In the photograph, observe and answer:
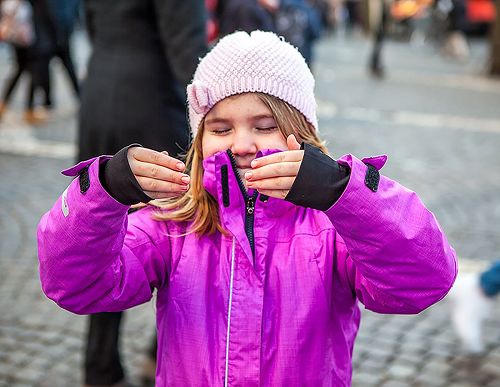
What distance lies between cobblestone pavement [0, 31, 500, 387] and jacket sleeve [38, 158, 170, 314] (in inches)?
64.6

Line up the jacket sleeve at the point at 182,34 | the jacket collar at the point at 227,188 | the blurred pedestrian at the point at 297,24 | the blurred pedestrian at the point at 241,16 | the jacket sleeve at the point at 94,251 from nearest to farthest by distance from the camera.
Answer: the jacket sleeve at the point at 94,251
the jacket collar at the point at 227,188
the jacket sleeve at the point at 182,34
the blurred pedestrian at the point at 241,16
the blurred pedestrian at the point at 297,24

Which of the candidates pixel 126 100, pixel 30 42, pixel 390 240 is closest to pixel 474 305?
pixel 126 100

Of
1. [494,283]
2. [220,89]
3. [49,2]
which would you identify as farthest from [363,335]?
[49,2]

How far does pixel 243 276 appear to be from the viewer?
6.03 ft

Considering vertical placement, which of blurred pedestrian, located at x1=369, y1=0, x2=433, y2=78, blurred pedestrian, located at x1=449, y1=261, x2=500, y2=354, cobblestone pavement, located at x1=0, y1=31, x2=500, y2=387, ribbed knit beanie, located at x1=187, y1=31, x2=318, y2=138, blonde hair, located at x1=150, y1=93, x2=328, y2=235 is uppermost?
ribbed knit beanie, located at x1=187, y1=31, x2=318, y2=138

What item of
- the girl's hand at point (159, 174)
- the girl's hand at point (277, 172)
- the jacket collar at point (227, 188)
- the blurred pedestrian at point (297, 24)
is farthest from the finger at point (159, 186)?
the blurred pedestrian at point (297, 24)

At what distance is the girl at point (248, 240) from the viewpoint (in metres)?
1.60

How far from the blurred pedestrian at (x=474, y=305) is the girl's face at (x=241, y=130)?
2.13 m

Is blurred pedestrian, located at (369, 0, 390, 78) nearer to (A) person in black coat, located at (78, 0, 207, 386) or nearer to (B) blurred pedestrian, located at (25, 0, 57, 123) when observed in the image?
(B) blurred pedestrian, located at (25, 0, 57, 123)

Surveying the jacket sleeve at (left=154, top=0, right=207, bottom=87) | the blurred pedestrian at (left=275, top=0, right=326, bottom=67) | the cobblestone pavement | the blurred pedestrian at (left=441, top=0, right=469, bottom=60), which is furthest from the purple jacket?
the blurred pedestrian at (left=441, top=0, right=469, bottom=60)

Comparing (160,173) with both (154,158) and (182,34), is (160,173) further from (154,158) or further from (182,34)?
(182,34)

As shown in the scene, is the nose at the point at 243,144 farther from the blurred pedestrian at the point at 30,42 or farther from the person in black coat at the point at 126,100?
the blurred pedestrian at the point at 30,42

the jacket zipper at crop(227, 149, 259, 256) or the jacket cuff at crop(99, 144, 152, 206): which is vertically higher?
the jacket cuff at crop(99, 144, 152, 206)

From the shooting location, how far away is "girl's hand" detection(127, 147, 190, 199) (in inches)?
62.0
